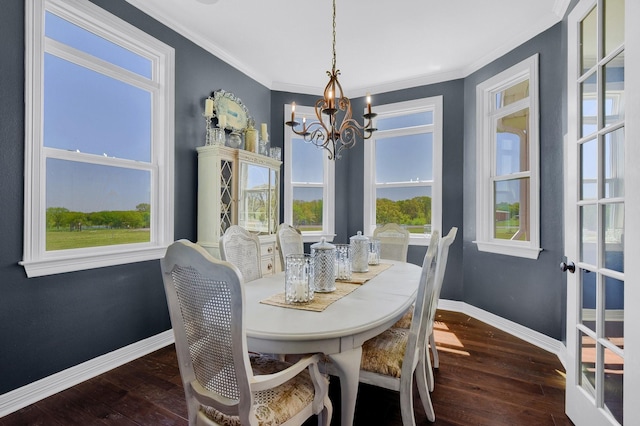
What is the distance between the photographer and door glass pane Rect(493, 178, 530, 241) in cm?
Result: 332

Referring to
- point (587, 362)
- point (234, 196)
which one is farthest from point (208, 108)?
point (587, 362)

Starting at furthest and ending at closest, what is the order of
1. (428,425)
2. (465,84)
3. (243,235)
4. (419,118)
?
1. (419,118)
2. (465,84)
3. (243,235)
4. (428,425)

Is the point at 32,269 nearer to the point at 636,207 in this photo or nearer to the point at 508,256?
the point at 636,207

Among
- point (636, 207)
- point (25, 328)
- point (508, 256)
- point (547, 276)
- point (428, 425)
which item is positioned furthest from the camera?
point (508, 256)

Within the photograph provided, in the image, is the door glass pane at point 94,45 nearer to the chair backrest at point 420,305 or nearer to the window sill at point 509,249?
the chair backrest at point 420,305

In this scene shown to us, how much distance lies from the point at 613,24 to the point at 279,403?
7.37 feet

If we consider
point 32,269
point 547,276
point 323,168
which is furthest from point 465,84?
point 32,269

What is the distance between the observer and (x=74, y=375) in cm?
221

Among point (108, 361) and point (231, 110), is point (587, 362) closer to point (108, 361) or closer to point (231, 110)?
point (108, 361)

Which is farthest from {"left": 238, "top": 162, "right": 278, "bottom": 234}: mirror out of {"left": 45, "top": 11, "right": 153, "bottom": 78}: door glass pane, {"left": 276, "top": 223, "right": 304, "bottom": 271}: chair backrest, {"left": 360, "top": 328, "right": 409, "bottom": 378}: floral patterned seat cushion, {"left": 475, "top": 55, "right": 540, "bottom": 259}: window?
{"left": 475, "top": 55, "right": 540, "bottom": 259}: window

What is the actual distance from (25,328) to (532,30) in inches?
183

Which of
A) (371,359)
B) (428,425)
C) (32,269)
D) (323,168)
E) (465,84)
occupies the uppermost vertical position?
(465,84)

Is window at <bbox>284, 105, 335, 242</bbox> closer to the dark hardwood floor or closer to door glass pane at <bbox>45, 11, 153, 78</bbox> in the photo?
door glass pane at <bbox>45, 11, 153, 78</bbox>

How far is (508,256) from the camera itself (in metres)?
3.34
